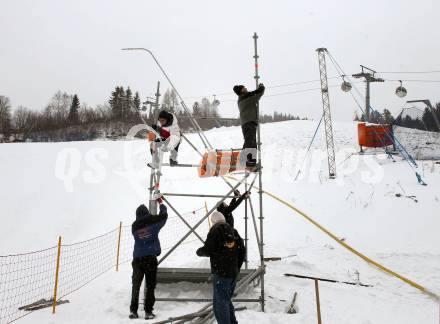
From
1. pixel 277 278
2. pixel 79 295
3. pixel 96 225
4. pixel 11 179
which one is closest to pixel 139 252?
pixel 79 295

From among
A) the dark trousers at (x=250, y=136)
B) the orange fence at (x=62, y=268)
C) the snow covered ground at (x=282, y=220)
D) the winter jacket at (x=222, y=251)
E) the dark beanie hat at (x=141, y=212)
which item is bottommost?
the orange fence at (x=62, y=268)

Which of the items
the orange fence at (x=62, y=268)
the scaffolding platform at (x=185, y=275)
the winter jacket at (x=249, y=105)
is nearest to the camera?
the winter jacket at (x=249, y=105)

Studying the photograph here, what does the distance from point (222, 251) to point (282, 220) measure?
8385mm

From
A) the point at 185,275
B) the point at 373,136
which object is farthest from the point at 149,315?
the point at 373,136

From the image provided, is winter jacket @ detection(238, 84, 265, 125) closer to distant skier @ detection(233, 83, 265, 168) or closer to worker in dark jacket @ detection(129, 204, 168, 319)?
distant skier @ detection(233, 83, 265, 168)

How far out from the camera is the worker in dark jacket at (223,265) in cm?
491

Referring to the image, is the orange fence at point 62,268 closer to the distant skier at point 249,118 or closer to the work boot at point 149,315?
the work boot at point 149,315

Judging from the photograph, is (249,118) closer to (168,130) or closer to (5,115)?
(168,130)

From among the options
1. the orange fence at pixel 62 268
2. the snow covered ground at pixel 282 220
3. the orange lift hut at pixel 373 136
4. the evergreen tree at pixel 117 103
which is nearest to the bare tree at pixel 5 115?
the evergreen tree at pixel 117 103

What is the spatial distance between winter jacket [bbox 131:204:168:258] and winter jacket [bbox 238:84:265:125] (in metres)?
2.69

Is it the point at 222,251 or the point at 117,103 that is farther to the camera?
the point at 117,103

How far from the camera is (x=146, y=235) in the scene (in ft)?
19.4

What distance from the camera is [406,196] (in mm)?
12953

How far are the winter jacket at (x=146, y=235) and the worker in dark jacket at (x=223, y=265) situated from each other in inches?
50.0
